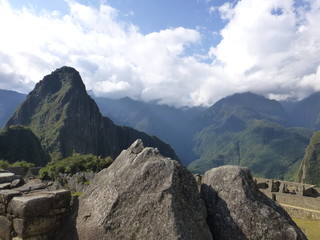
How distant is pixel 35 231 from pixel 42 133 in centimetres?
20452

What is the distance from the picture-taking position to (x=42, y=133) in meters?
198

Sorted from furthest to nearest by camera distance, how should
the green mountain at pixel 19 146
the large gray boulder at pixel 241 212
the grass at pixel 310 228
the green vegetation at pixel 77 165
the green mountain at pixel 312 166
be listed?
1. the green mountain at pixel 312 166
2. the green mountain at pixel 19 146
3. the green vegetation at pixel 77 165
4. the grass at pixel 310 228
5. the large gray boulder at pixel 241 212

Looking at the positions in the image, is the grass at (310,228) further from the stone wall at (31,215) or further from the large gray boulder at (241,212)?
the stone wall at (31,215)

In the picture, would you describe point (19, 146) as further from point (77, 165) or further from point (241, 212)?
point (241, 212)

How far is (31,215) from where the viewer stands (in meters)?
7.42

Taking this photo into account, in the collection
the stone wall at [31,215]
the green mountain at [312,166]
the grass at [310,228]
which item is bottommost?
the green mountain at [312,166]

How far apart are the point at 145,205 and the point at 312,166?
200m

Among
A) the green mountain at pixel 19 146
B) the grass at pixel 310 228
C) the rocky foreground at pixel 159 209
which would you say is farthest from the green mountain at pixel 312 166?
the rocky foreground at pixel 159 209

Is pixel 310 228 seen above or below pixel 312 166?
above

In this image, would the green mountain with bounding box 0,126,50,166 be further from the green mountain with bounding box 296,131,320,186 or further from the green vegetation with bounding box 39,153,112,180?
the green mountain with bounding box 296,131,320,186

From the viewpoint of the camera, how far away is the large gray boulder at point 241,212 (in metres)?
8.00

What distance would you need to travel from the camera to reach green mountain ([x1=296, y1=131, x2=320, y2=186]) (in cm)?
17381

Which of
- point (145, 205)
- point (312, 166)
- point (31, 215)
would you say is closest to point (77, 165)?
point (31, 215)

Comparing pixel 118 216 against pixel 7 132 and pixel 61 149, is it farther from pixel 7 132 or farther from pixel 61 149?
pixel 61 149
